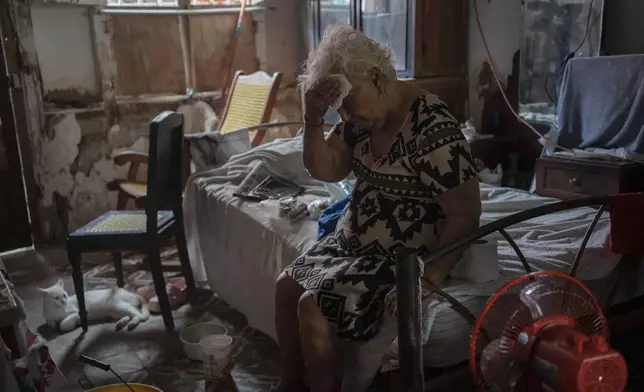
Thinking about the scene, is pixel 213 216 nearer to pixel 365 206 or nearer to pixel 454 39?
pixel 365 206

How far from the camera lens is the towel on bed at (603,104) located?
93.8 inches

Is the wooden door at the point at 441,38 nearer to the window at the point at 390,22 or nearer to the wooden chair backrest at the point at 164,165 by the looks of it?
the window at the point at 390,22

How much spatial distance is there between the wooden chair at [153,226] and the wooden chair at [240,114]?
1.76 feet

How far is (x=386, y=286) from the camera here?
A: 1.34m

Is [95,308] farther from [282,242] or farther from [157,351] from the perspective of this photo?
[282,242]

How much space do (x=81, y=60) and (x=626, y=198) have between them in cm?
335

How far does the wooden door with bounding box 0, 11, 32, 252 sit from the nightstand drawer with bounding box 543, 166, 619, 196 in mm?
3078

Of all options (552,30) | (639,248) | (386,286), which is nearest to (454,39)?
(552,30)

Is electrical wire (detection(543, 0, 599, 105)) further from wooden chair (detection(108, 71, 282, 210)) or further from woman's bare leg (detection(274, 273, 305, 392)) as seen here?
woman's bare leg (detection(274, 273, 305, 392))

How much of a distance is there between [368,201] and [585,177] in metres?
1.31

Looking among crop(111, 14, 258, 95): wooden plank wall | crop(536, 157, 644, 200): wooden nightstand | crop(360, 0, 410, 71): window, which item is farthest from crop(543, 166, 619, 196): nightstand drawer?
crop(111, 14, 258, 95): wooden plank wall

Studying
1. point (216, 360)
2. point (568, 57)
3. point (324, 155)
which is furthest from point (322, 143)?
point (568, 57)

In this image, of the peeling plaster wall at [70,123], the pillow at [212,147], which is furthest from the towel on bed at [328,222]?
the peeling plaster wall at [70,123]

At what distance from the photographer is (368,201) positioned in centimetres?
147
